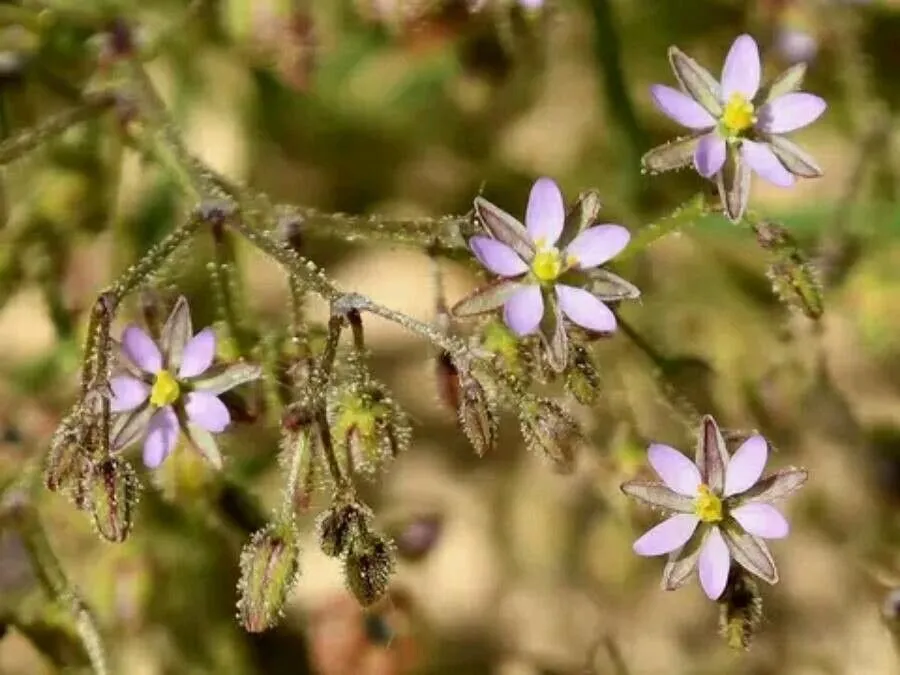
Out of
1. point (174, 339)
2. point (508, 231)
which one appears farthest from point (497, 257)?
point (174, 339)

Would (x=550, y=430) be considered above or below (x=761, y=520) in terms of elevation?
above

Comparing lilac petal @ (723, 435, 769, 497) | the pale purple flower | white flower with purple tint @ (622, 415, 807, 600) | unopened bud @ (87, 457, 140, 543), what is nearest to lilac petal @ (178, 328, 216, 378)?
the pale purple flower

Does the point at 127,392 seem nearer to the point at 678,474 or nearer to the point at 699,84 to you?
the point at 678,474

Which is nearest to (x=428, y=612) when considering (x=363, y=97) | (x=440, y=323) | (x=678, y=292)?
(x=678, y=292)

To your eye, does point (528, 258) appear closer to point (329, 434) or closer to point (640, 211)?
point (329, 434)

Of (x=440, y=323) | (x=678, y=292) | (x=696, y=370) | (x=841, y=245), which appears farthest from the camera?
(x=678, y=292)

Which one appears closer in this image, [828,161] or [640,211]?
[640,211]
